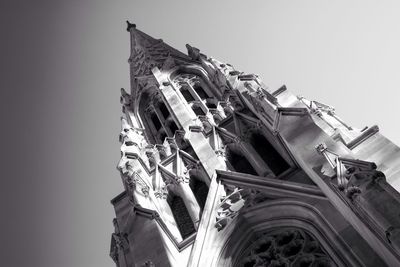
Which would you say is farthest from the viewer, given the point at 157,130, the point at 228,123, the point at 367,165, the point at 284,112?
the point at 157,130

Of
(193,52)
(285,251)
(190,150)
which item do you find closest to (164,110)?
(193,52)

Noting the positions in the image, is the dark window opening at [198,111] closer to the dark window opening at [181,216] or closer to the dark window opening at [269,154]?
the dark window opening at [269,154]

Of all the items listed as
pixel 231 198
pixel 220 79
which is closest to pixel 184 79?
pixel 220 79

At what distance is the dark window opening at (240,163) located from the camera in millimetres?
16200

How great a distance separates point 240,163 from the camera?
55.1 ft

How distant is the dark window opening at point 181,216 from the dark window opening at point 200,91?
934 cm

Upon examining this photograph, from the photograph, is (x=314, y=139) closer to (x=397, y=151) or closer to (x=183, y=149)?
(x=397, y=151)

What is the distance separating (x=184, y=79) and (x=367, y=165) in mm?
19421

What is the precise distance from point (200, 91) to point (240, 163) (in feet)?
34.2

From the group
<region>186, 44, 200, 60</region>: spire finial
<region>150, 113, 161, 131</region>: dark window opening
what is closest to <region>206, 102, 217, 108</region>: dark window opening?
<region>150, 113, 161, 131</region>: dark window opening

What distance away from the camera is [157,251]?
12.9 metres

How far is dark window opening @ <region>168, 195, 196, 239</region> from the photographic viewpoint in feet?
50.8

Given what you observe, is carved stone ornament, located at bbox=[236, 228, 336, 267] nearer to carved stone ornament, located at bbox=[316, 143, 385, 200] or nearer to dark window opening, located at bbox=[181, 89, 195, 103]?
carved stone ornament, located at bbox=[316, 143, 385, 200]

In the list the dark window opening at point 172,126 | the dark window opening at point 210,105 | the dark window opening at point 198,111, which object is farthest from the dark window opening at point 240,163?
the dark window opening at point 172,126
